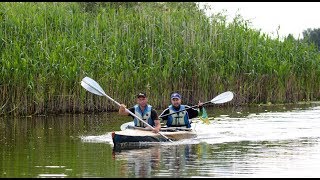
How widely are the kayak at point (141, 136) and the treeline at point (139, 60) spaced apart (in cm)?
482

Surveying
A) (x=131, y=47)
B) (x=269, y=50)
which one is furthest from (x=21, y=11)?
(x=269, y=50)

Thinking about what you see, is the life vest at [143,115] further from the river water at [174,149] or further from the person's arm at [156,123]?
the river water at [174,149]

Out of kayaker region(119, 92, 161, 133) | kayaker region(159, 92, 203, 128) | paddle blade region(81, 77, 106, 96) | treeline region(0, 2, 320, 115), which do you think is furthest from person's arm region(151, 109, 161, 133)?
treeline region(0, 2, 320, 115)

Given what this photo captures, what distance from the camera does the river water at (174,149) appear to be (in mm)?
11516

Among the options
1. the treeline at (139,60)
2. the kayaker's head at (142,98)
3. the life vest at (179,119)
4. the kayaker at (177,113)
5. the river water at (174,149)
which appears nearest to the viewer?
the river water at (174,149)

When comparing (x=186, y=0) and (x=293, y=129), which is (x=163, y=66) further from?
(x=186, y=0)

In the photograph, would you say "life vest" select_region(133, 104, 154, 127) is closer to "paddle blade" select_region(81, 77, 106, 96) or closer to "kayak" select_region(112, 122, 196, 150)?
"kayak" select_region(112, 122, 196, 150)

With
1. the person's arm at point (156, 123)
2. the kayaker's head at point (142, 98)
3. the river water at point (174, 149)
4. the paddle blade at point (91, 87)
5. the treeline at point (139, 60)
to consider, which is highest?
the treeline at point (139, 60)

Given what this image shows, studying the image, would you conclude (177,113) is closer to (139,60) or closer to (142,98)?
(142,98)

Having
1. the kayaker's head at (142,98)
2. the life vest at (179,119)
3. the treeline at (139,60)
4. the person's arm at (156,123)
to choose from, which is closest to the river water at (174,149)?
the person's arm at (156,123)

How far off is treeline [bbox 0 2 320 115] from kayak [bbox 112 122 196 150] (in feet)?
15.8

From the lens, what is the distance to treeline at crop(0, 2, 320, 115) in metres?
20.7

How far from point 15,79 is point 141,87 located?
3.32 meters

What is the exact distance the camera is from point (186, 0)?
3481cm
